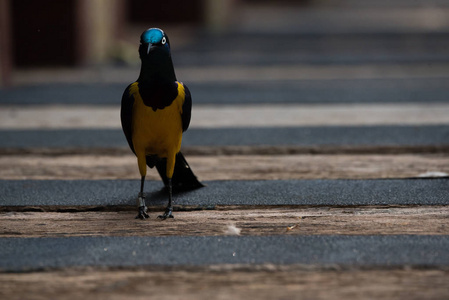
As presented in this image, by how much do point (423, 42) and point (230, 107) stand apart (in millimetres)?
4474

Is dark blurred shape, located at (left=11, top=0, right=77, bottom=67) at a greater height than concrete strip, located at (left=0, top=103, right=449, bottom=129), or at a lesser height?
greater

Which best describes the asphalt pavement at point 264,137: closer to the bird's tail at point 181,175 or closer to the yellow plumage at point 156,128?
the bird's tail at point 181,175

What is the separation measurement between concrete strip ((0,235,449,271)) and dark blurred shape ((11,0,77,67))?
14.2 ft

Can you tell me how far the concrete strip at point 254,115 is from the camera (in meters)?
3.20

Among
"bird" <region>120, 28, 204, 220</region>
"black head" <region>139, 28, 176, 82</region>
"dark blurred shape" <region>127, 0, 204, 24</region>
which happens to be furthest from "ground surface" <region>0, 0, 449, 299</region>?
"dark blurred shape" <region>127, 0, 204, 24</region>

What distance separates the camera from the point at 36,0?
221 inches

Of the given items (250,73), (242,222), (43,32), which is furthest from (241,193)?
(43,32)

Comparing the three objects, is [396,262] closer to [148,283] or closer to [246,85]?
[148,283]

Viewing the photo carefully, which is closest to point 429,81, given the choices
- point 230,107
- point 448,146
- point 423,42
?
point 230,107

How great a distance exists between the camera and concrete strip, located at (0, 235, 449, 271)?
145 centimetres

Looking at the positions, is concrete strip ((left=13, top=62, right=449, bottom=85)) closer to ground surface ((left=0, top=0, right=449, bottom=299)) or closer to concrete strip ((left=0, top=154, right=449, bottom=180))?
ground surface ((left=0, top=0, right=449, bottom=299))

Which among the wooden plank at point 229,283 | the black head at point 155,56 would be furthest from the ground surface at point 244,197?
the black head at point 155,56

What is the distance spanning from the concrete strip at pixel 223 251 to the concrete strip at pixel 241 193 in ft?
1.00

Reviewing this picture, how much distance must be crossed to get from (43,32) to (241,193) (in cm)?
412
